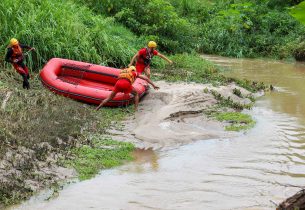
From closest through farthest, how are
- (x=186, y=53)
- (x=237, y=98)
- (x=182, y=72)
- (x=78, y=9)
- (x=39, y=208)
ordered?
(x=39, y=208) < (x=237, y=98) < (x=182, y=72) < (x=78, y=9) < (x=186, y=53)

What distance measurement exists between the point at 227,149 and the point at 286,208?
11.0 feet

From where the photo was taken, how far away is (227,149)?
732cm

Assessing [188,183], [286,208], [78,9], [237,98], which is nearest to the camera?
[286,208]

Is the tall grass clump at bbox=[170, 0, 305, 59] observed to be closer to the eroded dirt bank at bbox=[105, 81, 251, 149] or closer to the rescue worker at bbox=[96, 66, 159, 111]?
the eroded dirt bank at bbox=[105, 81, 251, 149]

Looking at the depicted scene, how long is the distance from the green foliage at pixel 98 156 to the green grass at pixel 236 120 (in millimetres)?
1965

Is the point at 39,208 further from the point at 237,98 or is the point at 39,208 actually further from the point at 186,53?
the point at 186,53

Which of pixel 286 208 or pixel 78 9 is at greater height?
pixel 78 9

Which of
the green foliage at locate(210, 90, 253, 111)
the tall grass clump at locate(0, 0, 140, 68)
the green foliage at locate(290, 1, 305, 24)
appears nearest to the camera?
the green foliage at locate(290, 1, 305, 24)

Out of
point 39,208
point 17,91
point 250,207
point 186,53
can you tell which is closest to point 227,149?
point 250,207

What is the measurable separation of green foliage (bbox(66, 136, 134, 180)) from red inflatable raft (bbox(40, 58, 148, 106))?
6.47ft

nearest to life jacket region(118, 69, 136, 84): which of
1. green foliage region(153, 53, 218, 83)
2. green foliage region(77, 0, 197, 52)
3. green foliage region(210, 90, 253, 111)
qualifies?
green foliage region(210, 90, 253, 111)

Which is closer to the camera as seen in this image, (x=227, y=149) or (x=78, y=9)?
(x=227, y=149)

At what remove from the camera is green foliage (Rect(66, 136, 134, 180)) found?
6316 millimetres

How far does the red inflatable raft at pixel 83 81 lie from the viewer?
9398 millimetres
